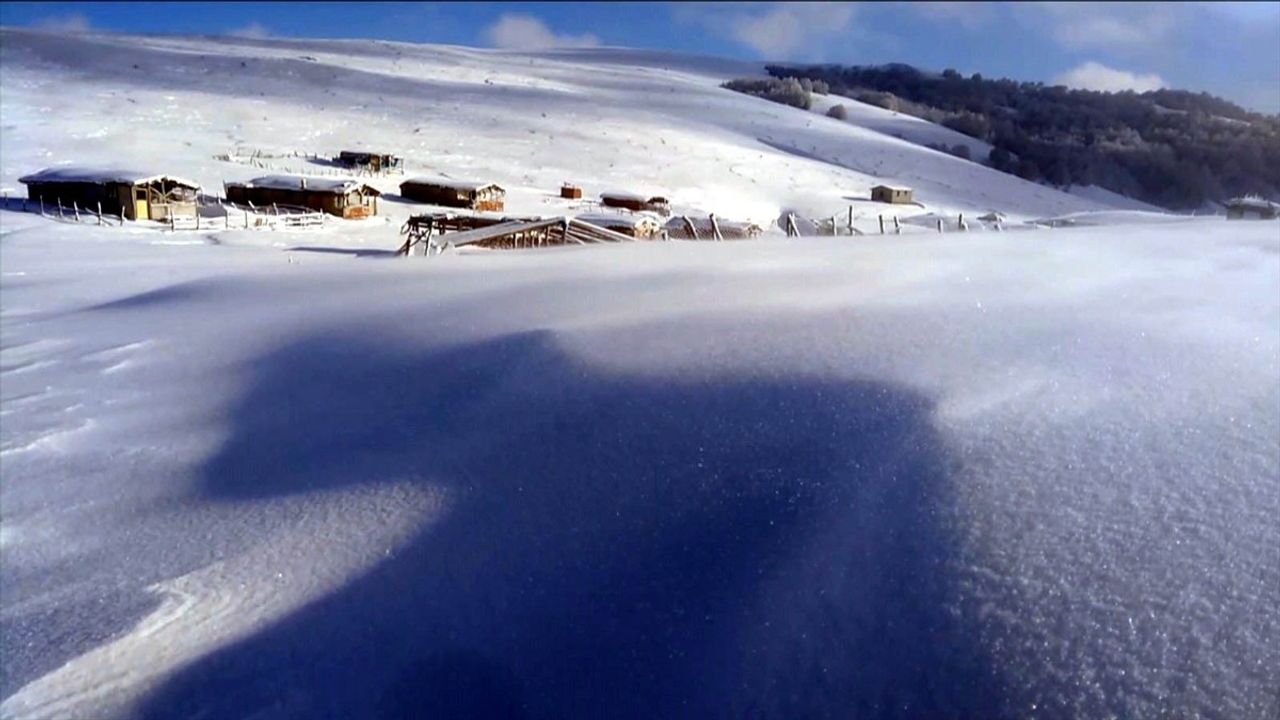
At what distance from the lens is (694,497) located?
292cm

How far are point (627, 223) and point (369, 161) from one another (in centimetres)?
1999

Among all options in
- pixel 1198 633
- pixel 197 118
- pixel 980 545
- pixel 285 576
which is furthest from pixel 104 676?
pixel 197 118

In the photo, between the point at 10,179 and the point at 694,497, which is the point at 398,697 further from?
the point at 10,179

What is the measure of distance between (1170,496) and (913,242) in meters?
5.35

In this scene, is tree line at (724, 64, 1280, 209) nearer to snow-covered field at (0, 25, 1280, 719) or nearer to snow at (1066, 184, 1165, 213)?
snow at (1066, 184, 1165, 213)

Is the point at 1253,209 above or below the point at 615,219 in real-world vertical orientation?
above

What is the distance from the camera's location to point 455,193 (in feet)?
117

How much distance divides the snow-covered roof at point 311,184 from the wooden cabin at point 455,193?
2.92 metres

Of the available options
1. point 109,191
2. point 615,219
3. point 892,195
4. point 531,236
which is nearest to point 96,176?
point 109,191

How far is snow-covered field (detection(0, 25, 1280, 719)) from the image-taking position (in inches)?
85.7

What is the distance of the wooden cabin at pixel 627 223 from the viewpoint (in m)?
23.8

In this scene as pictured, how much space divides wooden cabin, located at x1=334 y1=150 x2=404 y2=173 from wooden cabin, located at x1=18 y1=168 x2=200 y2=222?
422 inches

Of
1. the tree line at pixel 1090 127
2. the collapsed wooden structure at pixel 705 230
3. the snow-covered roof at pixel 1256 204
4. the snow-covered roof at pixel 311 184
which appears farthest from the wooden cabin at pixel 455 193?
the snow-covered roof at pixel 1256 204

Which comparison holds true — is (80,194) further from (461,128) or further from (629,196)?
(461,128)
